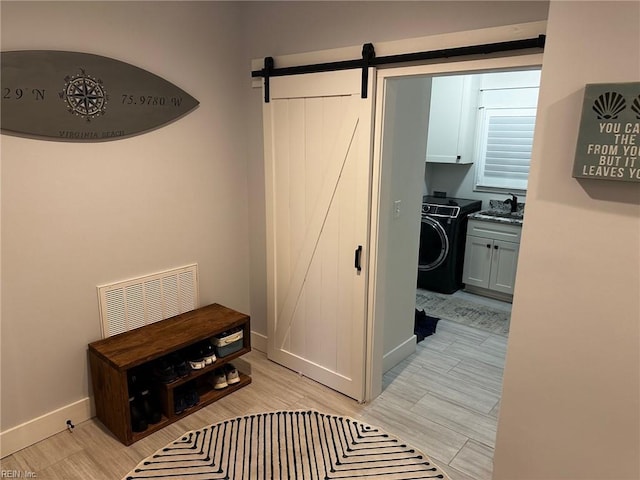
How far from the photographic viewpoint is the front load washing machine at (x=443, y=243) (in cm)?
459

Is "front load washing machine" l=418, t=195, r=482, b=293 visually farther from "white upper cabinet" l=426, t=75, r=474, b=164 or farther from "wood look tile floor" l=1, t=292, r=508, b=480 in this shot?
"wood look tile floor" l=1, t=292, r=508, b=480

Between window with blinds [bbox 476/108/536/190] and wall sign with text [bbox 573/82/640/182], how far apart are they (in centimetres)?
351

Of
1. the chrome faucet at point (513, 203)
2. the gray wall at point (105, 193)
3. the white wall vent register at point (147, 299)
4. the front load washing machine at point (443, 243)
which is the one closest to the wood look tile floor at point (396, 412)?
the gray wall at point (105, 193)

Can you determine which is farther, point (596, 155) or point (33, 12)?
point (33, 12)

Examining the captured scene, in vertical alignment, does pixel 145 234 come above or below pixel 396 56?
below

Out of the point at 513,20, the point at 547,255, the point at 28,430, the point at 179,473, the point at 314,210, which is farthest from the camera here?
the point at 314,210

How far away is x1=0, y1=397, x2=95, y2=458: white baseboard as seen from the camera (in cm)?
228

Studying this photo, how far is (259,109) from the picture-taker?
299 centimetres

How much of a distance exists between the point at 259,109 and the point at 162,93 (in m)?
0.66

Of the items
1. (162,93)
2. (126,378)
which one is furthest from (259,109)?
(126,378)

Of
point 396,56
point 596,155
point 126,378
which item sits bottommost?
point 126,378

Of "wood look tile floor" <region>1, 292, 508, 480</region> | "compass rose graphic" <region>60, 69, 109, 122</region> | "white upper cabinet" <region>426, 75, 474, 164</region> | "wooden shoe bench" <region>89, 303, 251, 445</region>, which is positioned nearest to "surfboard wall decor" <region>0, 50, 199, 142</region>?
"compass rose graphic" <region>60, 69, 109, 122</region>

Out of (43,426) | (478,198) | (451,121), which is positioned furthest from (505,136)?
(43,426)

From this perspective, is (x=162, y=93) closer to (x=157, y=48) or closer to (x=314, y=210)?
(x=157, y=48)
